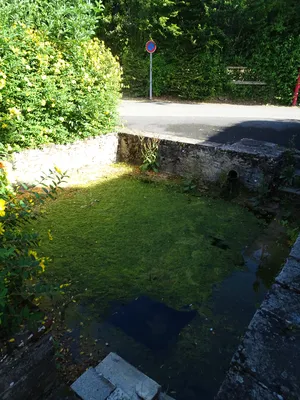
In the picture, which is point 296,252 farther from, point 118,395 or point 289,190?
point 289,190

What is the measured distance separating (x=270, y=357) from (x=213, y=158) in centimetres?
440

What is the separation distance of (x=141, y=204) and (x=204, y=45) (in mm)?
11055

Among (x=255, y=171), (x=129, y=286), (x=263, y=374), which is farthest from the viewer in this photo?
(x=255, y=171)

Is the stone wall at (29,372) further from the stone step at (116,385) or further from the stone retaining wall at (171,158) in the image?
the stone retaining wall at (171,158)

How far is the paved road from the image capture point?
275 inches

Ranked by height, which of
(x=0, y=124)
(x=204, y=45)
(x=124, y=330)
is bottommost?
(x=124, y=330)

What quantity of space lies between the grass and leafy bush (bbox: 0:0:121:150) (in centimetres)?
125

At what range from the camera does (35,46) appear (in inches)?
188

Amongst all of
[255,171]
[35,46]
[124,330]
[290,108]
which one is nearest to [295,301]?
[124,330]

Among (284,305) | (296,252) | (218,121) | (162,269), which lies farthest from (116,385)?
(218,121)

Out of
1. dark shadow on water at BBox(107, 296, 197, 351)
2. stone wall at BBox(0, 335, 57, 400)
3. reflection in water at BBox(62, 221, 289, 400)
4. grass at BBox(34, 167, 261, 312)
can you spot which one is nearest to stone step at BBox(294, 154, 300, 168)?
grass at BBox(34, 167, 261, 312)

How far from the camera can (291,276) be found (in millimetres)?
2174

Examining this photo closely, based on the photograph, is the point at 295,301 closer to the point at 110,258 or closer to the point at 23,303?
the point at 23,303

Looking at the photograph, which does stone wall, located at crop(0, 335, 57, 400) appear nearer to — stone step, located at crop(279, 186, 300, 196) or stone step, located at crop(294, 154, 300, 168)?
stone step, located at crop(279, 186, 300, 196)
